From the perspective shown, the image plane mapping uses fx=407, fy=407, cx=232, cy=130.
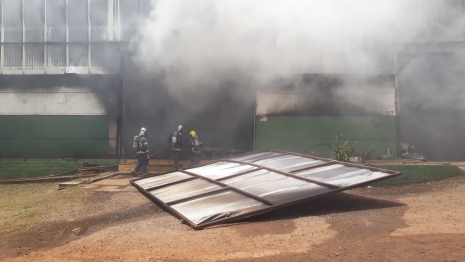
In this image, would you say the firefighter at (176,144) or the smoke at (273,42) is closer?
the smoke at (273,42)

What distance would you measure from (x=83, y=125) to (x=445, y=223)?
9.73 meters

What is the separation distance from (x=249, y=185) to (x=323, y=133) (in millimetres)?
5312

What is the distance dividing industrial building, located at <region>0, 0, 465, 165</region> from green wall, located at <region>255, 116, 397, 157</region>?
0.09 feet

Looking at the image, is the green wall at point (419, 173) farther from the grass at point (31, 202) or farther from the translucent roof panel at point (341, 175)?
the grass at point (31, 202)

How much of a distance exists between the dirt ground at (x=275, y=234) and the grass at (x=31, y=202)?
0.26 metres

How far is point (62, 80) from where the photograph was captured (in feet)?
38.0

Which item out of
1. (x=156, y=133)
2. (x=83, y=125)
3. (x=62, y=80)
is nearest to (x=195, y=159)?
(x=156, y=133)

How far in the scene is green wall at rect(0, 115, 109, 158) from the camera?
37.8ft

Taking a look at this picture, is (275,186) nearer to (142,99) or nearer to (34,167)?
(142,99)

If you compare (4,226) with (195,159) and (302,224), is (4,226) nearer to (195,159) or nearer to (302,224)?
(302,224)

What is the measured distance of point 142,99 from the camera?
1156 centimetres

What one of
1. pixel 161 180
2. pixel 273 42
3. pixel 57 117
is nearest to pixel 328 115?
pixel 273 42

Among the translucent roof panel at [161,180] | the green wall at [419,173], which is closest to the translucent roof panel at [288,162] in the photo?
the translucent roof panel at [161,180]

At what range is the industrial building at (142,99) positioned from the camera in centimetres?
1052
